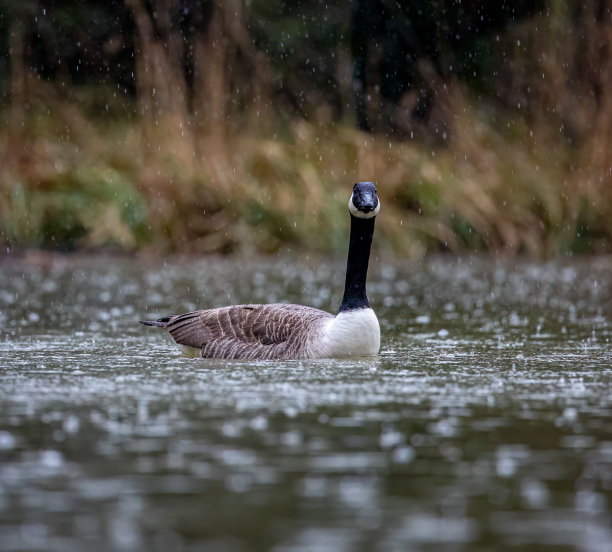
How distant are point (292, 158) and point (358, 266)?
11905mm

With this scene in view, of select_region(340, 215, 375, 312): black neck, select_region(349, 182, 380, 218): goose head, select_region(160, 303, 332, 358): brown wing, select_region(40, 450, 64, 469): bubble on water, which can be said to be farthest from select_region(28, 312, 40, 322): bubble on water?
select_region(40, 450, 64, 469): bubble on water

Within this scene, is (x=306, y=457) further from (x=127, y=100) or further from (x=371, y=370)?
(x=127, y=100)

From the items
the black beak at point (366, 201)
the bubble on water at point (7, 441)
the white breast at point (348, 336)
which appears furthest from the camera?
the black beak at point (366, 201)

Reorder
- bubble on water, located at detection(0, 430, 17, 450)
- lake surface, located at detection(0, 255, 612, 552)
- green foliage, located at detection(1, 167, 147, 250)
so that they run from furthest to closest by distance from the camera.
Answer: green foliage, located at detection(1, 167, 147, 250)
bubble on water, located at detection(0, 430, 17, 450)
lake surface, located at detection(0, 255, 612, 552)

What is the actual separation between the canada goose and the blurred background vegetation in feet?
35.1

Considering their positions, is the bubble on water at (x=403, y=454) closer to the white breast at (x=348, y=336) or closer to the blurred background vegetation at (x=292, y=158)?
the white breast at (x=348, y=336)

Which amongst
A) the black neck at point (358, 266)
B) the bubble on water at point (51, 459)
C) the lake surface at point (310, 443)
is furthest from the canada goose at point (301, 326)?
the bubble on water at point (51, 459)

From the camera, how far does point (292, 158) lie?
72.4 feet

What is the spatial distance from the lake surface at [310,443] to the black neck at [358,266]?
0.46 m

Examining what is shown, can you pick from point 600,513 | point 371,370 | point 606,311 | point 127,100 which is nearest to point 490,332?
point 606,311

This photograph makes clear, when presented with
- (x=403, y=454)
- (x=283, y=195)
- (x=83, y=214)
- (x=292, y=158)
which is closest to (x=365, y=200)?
(x=403, y=454)

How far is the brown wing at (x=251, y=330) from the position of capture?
387 inches

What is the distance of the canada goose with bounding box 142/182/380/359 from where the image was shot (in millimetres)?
9656

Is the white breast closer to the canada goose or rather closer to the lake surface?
the canada goose
